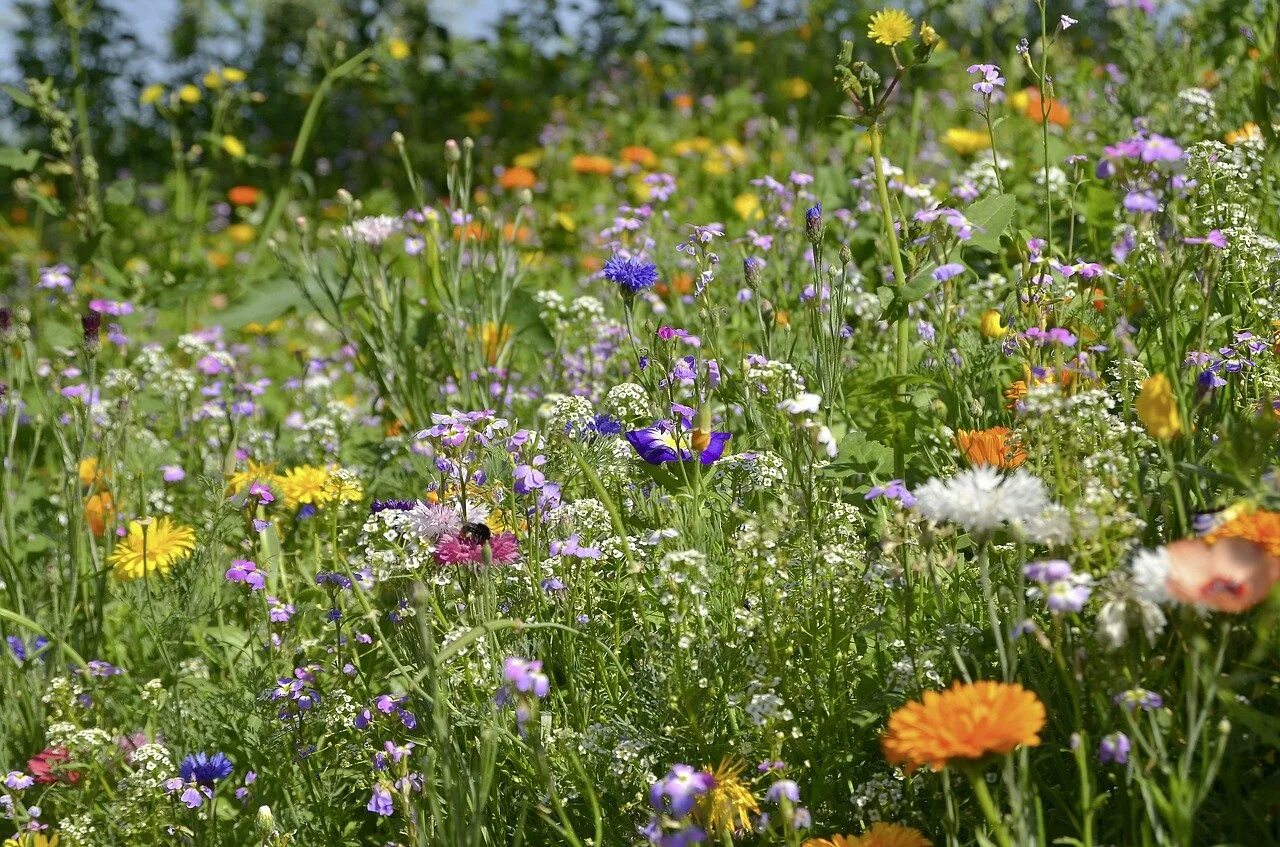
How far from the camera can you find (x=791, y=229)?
3.21 m

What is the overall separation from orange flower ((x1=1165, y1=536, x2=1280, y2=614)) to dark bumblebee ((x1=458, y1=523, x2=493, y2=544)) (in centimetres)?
87

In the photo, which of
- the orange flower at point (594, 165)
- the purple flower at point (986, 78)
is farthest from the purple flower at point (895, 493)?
the orange flower at point (594, 165)

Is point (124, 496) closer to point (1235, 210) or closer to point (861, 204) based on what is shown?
point (861, 204)

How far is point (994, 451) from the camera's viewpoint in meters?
2.01

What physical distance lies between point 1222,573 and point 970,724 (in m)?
0.29

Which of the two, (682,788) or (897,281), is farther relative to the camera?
(897,281)

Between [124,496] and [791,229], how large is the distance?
1.76 metres

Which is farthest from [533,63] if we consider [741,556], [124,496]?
[741,556]

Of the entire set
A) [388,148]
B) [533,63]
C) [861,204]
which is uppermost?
[861,204]

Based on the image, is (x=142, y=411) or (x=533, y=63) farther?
(x=533, y=63)

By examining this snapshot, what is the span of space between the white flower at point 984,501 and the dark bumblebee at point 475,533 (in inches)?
23.7

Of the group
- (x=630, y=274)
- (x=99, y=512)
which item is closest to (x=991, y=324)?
(x=630, y=274)

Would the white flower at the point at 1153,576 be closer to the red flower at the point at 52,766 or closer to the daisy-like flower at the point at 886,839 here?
the daisy-like flower at the point at 886,839

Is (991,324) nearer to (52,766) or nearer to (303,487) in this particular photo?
(303,487)
